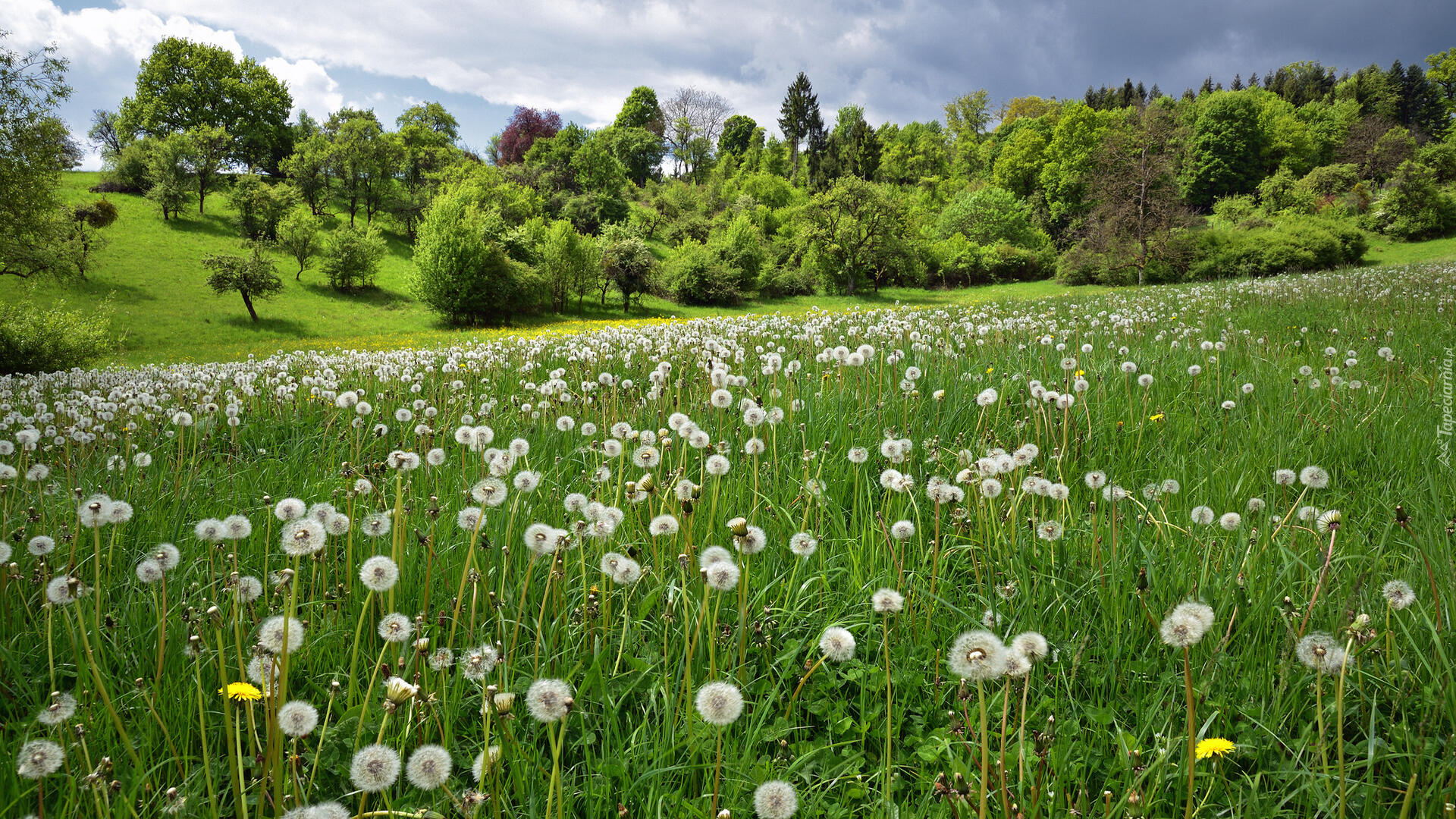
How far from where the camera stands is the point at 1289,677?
5.42ft

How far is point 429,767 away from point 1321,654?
5.81 ft

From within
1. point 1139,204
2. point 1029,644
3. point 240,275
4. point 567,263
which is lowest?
point 1029,644

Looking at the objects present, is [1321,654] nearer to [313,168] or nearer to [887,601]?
[887,601]

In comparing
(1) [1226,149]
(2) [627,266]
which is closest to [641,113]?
(2) [627,266]

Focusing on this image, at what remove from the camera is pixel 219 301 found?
3153 centimetres

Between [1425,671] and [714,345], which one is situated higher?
[714,345]

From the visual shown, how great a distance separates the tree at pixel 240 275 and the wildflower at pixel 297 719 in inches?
1419

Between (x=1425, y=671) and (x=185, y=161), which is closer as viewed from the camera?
(x=1425, y=671)

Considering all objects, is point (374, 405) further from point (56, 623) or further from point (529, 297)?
point (529, 297)

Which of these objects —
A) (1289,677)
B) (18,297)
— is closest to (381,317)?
(18,297)

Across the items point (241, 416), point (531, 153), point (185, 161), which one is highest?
point (531, 153)

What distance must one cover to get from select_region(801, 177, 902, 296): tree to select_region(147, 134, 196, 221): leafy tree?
4281cm

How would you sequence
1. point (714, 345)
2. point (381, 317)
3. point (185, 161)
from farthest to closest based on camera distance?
point (185, 161) < point (381, 317) < point (714, 345)

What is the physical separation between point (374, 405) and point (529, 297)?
30485 millimetres
